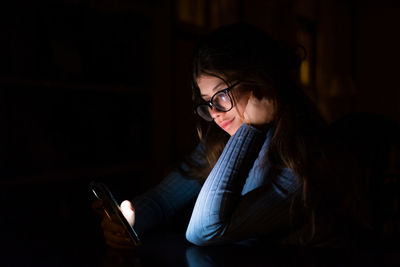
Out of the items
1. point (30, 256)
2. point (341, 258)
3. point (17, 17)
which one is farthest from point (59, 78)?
point (341, 258)

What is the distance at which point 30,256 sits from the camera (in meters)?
0.62

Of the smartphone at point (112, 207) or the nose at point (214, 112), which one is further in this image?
the nose at point (214, 112)

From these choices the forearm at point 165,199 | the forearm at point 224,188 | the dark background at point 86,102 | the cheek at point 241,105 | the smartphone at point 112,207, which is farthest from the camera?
the dark background at point 86,102

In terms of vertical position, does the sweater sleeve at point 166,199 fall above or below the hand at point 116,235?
below

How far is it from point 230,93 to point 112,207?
38 cm

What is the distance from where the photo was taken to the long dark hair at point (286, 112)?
2.65ft

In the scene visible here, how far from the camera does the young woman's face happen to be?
816 mm

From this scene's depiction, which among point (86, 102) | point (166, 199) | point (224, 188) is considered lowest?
point (166, 199)

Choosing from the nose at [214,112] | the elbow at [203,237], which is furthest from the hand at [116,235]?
the nose at [214,112]

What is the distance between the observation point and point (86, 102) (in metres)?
1.77

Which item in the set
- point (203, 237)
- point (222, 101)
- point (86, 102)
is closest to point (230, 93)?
point (222, 101)

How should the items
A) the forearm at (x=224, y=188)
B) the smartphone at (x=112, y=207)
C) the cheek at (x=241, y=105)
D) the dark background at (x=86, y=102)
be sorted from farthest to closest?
the dark background at (x=86, y=102) → the cheek at (x=241, y=105) → the forearm at (x=224, y=188) → the smartphone at (x=112, y=207)

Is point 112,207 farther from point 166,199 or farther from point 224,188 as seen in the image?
point 166,199

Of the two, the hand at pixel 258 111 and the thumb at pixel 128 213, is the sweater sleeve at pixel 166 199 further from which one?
the hand at pixel 258 111
